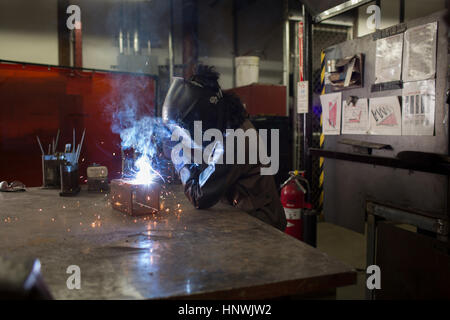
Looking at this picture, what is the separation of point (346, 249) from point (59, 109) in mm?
4051

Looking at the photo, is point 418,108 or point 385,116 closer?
point 418,108

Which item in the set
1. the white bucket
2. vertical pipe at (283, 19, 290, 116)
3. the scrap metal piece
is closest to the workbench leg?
the scrap metal piece

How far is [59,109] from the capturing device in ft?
15.5

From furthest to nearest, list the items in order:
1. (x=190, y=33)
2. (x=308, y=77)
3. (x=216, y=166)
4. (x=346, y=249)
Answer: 1. (x=190, y=33)
2. (x=346, y=249)
3. (x=308, y=77)
4. (x=216, y=166)

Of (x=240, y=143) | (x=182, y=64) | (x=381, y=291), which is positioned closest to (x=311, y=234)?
(x=381, y=291)

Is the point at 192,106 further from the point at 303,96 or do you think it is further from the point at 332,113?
Answer: the point at 303,96

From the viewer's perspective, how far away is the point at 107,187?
9.25 ft

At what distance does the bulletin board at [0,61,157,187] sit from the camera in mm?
4465

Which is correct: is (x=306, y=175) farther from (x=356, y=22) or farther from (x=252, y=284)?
(x=356, y=22)

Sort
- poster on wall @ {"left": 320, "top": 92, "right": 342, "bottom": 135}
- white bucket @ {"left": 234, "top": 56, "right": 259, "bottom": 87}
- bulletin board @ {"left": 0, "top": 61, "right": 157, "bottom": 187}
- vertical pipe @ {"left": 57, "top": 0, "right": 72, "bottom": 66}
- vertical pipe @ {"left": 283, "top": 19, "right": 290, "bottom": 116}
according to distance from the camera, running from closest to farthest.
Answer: poster on wall @ {"left": 320, "top": 92, "right": 342, "bottom": 135}, bulletin board @ {"left": 0, "top": 61, "right": 157, "bottom": 187}, vertical pipe @ {"left": 283, "top": 19, "right": 290, "bottom": 116}, vertical pipe @ {"left": 57, "top": 0, "right": 72, "bottom": 66}, white bucket @ {"left": 234, "top": 56, "right": 259, "bottom": 87}

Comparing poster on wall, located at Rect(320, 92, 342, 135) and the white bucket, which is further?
the white bucket

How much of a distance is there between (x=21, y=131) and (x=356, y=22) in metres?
5.20

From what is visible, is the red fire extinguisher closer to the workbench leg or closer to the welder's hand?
the workbench leg

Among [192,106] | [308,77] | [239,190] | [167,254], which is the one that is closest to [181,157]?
[192,106]
